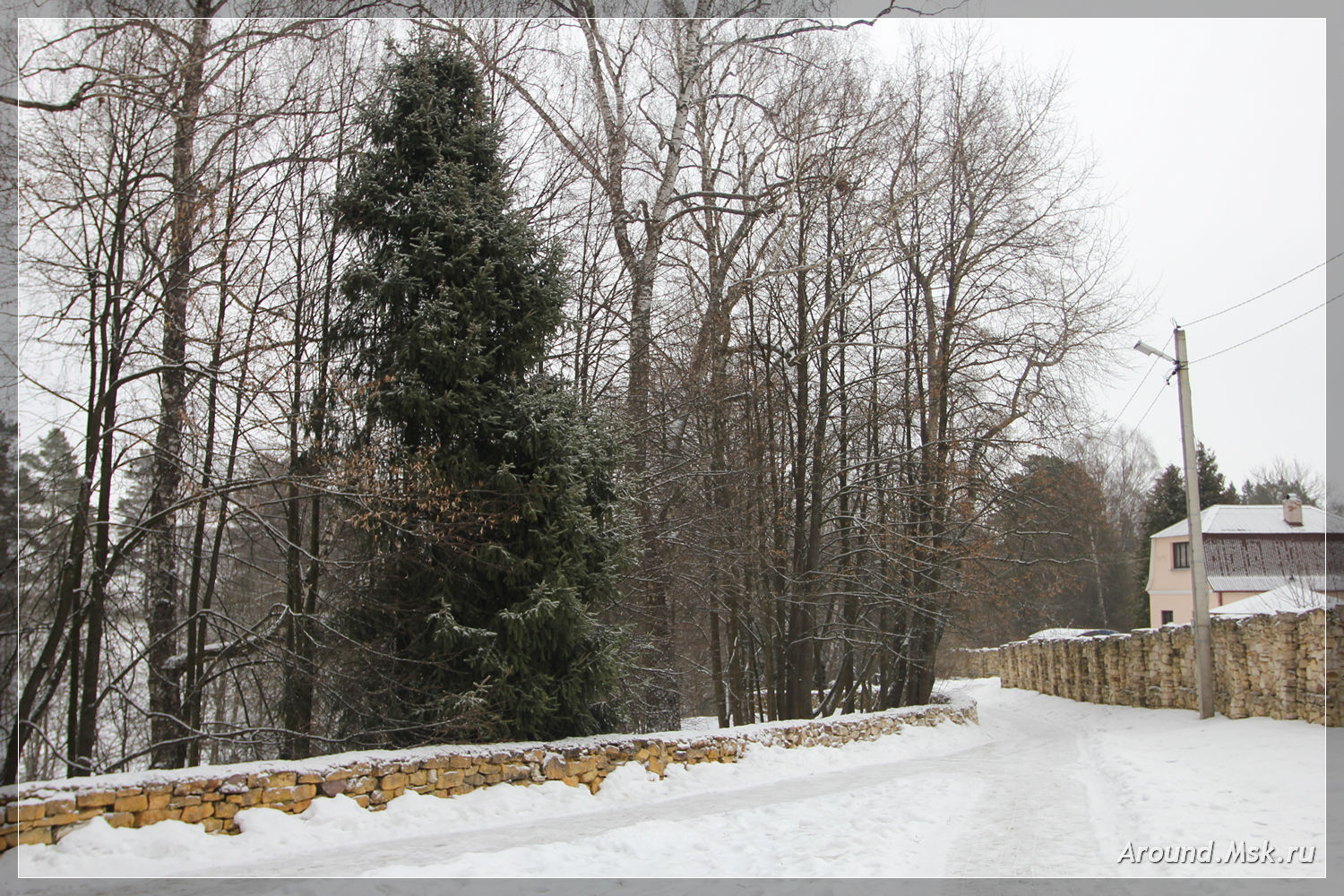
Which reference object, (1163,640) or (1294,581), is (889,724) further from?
(1294,581)

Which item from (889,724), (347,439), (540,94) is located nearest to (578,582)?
(347,439)

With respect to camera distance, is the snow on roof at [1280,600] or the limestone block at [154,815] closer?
the limestone block at [154,815]

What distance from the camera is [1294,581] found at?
963 inches

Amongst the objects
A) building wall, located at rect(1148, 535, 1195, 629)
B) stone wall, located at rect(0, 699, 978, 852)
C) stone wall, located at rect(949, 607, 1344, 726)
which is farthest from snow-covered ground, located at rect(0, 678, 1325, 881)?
building wall, located at rect(1148, 535, 1195, 629)

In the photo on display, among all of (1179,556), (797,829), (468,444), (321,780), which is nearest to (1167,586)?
(1179,556)

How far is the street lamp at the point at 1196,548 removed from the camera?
46.4 ft

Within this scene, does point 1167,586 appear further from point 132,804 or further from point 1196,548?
point 132,804

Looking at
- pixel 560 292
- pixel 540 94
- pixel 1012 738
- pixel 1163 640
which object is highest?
pixel 540 94

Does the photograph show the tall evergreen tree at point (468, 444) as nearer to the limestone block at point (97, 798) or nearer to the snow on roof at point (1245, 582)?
the limestone block at point (97, 798)

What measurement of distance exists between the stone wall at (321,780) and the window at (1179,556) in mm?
29162

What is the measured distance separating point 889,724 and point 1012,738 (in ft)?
14.2

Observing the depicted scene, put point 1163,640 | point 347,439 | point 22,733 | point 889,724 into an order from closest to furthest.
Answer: point 22,733 < point 347,439 < point 889,724 < point 1163,640

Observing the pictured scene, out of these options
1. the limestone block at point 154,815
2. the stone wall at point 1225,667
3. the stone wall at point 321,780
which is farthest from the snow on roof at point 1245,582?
the limestone block at point 154,815
